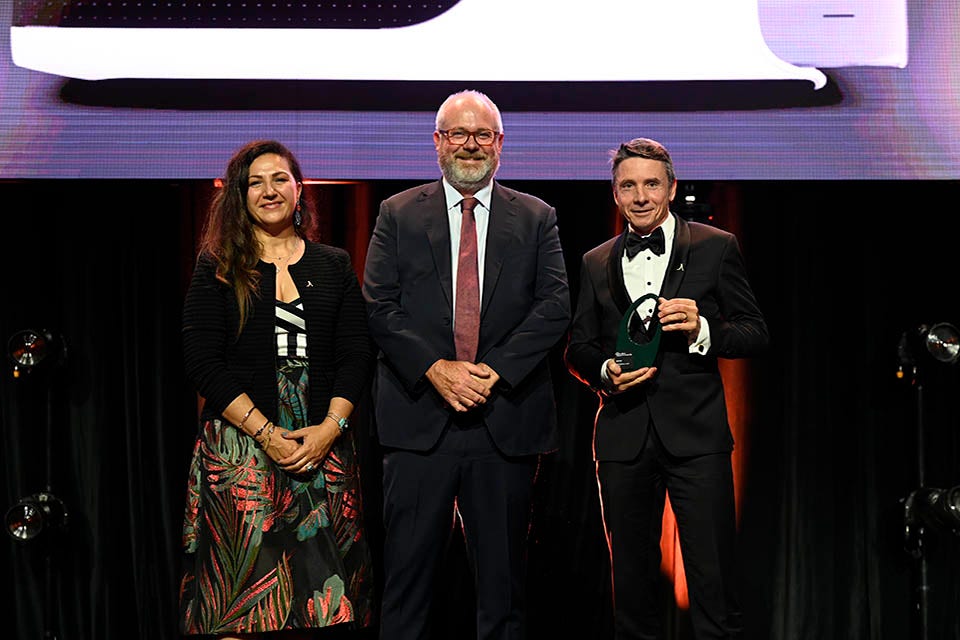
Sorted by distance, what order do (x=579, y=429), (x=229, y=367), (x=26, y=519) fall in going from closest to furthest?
(x=229, y=367)
(x=26, y=519)
(x=579, y=429)

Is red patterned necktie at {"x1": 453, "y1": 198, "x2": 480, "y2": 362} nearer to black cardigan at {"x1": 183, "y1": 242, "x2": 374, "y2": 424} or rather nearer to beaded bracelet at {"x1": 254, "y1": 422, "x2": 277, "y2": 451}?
black cardigan at {"x1": 183, "y1": 242, "x2": 374, "y2": 424}

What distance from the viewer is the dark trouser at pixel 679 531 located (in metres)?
2.85

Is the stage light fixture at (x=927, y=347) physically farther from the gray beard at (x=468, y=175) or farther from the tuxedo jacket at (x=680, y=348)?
the gray beard at (x=468, y=175)

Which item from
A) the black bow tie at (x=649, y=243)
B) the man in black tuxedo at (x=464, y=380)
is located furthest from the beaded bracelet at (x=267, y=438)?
the black bow tie at (x=649, y=243)

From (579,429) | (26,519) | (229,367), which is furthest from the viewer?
(579,429)

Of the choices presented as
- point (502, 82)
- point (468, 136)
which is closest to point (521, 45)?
point (502, 82)

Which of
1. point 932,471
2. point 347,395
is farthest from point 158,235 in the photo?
point 932,471

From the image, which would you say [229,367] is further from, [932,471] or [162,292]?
[932,471]

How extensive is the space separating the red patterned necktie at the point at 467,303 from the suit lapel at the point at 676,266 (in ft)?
1.77

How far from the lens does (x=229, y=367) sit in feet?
9.21

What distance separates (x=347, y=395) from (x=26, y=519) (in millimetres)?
1536

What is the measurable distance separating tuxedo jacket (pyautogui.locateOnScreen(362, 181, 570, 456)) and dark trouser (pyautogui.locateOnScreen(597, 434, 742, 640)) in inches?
10.6

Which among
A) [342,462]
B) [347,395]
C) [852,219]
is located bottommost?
[342,462]

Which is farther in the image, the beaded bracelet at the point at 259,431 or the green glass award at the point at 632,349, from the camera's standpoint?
the green glass award at the point at 632,349
